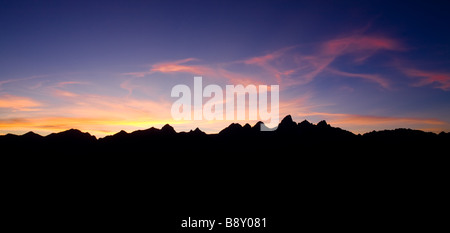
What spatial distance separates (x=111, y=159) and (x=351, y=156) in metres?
66.2

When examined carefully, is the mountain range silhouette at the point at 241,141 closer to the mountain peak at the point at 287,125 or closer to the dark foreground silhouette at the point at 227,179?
the mountain peak at the point at 287,125

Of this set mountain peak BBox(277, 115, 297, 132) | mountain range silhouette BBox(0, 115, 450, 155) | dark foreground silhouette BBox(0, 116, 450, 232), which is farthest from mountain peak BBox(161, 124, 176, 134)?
mountain peak BBox(277, 115, 297, 132)

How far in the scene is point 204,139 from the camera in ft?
241

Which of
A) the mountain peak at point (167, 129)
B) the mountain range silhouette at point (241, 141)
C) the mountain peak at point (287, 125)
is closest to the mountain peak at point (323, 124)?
the mountain range silhouette at point (241, 141)

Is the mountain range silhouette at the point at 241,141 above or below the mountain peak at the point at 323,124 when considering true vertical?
below

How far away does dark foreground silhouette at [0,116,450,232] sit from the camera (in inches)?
1845

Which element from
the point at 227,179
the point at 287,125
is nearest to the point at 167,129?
the point at 227,179

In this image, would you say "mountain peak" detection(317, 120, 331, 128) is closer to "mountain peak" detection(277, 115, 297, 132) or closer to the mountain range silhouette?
the mountain range silhouette

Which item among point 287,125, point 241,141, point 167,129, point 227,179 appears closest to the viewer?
point 227,179

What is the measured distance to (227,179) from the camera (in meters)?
59.3

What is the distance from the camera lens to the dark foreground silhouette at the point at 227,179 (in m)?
46.9

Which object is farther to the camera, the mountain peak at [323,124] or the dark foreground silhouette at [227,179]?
the mountain peak at [323,124]

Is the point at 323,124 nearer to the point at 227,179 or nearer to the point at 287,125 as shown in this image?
the point at 287,125
